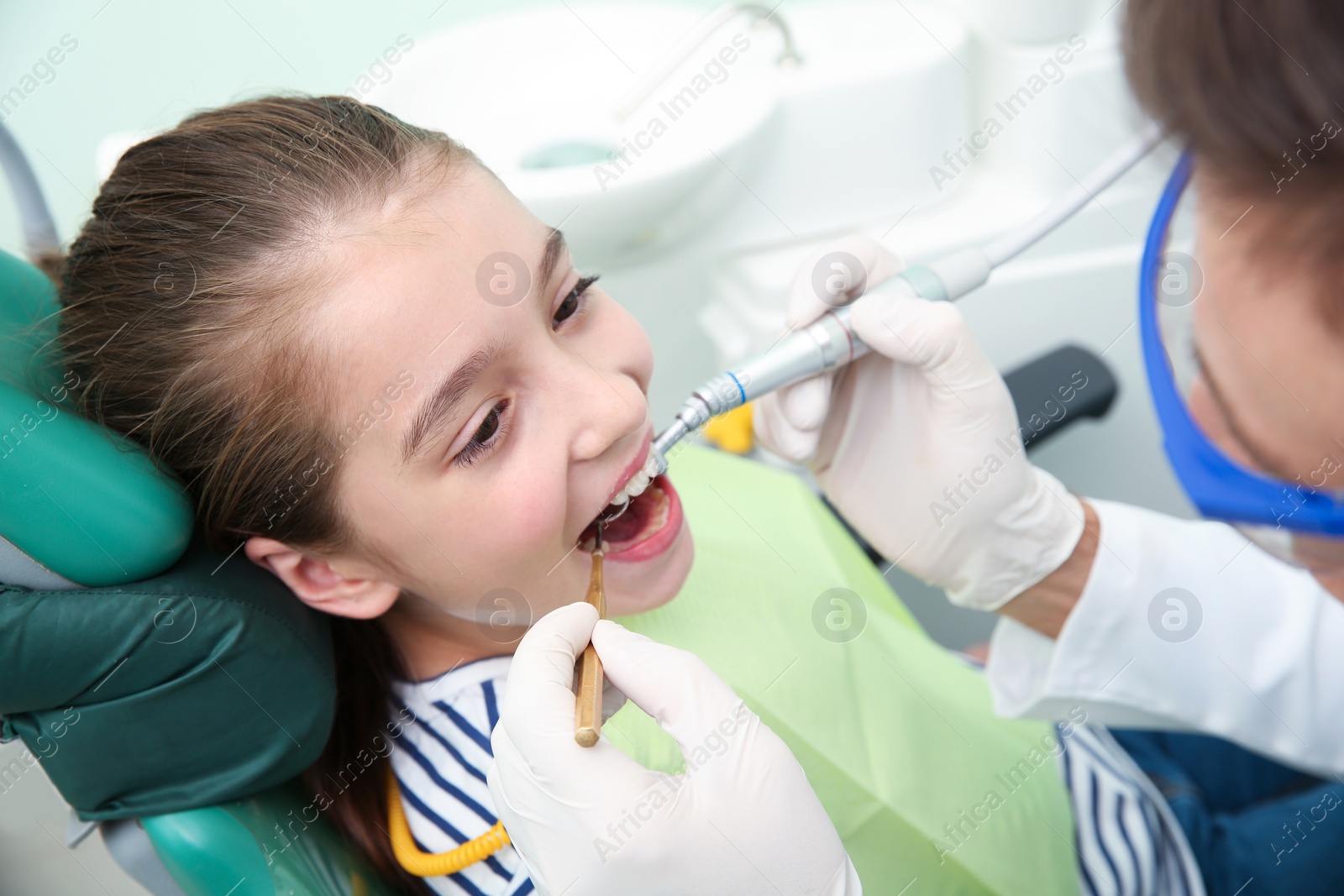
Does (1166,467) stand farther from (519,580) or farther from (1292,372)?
(519,580)

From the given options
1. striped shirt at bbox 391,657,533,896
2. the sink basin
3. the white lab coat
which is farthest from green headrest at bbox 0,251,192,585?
the white lab coat

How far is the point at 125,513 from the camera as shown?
2.42ft

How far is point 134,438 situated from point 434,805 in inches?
17.1

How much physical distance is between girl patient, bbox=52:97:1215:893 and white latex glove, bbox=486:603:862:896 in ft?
0.53

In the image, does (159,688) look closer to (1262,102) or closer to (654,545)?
(654,545)

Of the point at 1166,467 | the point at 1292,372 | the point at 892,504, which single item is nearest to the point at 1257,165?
the point at 1292,372

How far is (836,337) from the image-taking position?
0.95 meters

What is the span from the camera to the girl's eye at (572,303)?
915 millimetres

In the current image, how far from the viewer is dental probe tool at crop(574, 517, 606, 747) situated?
24.0 inches

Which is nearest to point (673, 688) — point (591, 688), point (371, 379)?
point (591, 688)

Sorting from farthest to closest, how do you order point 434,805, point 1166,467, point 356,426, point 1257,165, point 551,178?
point 1166,467, point 551,178, point 434,805, point 356,426, point 1257,165

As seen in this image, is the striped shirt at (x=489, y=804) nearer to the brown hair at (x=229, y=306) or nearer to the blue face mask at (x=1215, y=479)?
the brown hair at (x=229, y=306)

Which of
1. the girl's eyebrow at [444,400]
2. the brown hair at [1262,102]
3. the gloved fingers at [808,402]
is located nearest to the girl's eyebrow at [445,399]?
the girl's eyebrow at [444,400]

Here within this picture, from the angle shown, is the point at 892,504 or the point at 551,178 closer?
the point at 892,504
